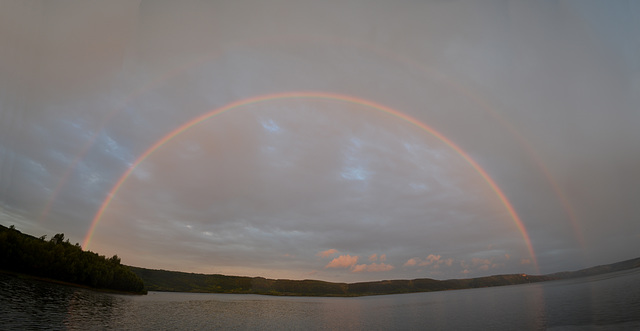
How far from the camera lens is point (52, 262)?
131375 mm

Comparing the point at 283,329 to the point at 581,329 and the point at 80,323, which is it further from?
the point at 581,329

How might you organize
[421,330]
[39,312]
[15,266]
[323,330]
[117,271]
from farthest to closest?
1. [117,271]
2. [15,266]
3. [323,330]
4. [421,330]
5. [39,312]

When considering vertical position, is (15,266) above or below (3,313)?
above

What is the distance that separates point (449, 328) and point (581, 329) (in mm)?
26081

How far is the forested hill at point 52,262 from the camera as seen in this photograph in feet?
395

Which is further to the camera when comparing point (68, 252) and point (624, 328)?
point (68, 252)

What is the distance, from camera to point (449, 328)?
251 ft

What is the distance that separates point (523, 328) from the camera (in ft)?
221

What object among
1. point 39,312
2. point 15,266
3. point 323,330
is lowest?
point 323,330

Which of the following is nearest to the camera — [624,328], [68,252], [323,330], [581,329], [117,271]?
[624,328]

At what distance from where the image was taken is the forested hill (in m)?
120

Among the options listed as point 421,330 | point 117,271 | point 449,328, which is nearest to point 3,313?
point 421,330

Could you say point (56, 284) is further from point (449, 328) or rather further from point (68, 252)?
point (449, 328)

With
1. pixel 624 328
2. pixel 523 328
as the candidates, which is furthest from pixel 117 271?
pixel 624 328
